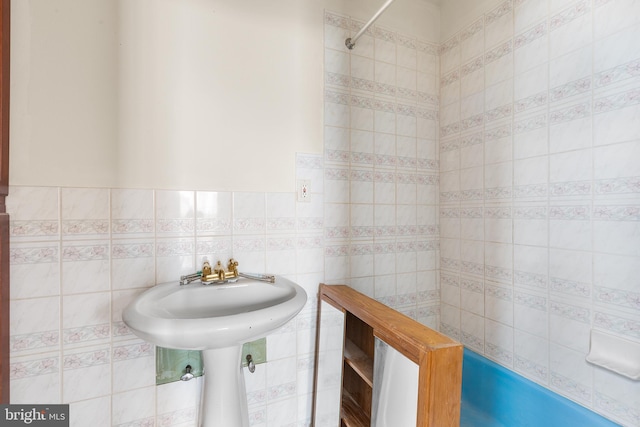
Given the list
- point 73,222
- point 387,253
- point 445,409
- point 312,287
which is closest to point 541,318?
point 387,253

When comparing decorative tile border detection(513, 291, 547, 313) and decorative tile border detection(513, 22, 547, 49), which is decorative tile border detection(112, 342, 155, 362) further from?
decorative tile border detection(513, 22, 547, 49)

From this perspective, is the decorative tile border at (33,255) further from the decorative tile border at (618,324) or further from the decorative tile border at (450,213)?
the decorative tile border at (618,324)

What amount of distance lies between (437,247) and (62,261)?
5.73ft

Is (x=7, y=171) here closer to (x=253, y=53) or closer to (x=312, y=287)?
(x=253, y=53)

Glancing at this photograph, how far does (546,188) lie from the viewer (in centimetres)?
116

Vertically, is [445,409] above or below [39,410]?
above

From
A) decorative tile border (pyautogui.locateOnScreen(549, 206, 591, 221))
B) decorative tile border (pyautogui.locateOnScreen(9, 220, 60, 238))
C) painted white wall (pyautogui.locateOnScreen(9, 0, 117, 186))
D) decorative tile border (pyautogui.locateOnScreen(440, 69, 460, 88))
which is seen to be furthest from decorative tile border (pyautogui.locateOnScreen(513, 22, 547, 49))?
decorative tile border (pyautogui.locateOnScreen(9, 220, 60, 238))

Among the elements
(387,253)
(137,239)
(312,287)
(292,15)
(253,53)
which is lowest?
(312,287)

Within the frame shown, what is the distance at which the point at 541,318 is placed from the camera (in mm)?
1181

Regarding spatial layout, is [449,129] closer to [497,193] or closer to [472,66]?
[472,66]

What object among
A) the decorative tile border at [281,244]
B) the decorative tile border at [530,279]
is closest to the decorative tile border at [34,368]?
the decorative tile border at [281,244]

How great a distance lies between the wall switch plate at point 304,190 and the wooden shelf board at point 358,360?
0.65 meters

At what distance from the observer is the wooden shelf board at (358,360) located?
997mm

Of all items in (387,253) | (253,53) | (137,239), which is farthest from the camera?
(387,253)
